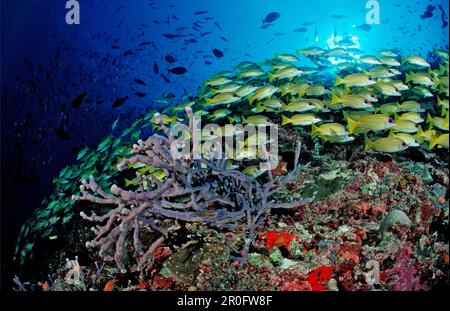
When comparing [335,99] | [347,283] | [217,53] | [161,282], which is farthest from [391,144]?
[217,53]

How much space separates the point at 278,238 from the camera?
3406mm

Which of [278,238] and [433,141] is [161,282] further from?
[433,141]

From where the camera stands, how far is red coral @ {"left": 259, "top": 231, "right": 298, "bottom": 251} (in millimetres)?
3365

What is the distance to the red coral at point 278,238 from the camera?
132 inches

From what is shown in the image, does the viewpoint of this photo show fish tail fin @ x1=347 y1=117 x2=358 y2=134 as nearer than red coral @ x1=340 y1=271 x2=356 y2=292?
No

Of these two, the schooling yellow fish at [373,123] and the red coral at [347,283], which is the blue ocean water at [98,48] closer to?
the schooling yellow fish at [373,123]

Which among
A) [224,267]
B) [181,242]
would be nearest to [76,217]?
[181,242]

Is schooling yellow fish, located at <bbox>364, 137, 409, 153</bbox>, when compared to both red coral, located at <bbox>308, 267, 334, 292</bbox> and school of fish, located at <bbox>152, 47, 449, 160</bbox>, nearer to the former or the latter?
school of fish, located at <bbox>152, 47, 449, 160</bbox>

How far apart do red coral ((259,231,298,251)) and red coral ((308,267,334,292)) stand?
428 millimetres

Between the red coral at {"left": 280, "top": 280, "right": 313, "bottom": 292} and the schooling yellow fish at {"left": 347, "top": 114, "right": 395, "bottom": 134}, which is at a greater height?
the schooling yellow fish at {"left": 347, "top": 114, "right": 395, "bottom": 134}

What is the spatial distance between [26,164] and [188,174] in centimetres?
3620

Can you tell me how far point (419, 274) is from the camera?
9.72 feet

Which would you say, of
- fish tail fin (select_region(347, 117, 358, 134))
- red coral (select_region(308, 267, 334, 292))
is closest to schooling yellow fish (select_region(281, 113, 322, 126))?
fish tail fin (select_region(347, 117, 358, 134))
